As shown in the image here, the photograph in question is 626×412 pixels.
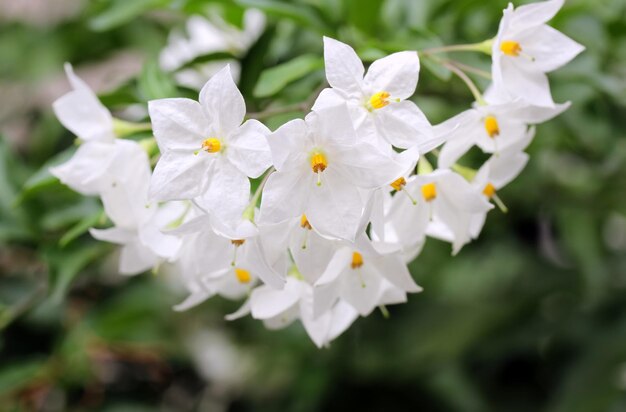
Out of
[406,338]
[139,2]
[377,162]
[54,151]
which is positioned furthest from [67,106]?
[406,338]

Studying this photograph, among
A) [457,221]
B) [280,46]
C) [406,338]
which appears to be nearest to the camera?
[457,221]

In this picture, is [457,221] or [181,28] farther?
[181,28]

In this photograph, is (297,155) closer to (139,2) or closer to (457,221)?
(457,221)

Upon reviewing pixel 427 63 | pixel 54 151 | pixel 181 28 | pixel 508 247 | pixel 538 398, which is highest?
pixel 427 63

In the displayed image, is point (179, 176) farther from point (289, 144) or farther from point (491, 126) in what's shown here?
point (491, 126)

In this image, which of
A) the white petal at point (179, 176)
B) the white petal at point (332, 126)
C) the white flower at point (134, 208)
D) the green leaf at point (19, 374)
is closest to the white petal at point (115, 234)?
the white flower at point (134, 208)

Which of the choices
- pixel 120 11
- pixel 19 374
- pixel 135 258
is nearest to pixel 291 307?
pixel 135 258

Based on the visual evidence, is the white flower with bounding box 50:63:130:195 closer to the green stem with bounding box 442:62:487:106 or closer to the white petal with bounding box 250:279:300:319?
the white petal with bounding box 250:279:300:319
